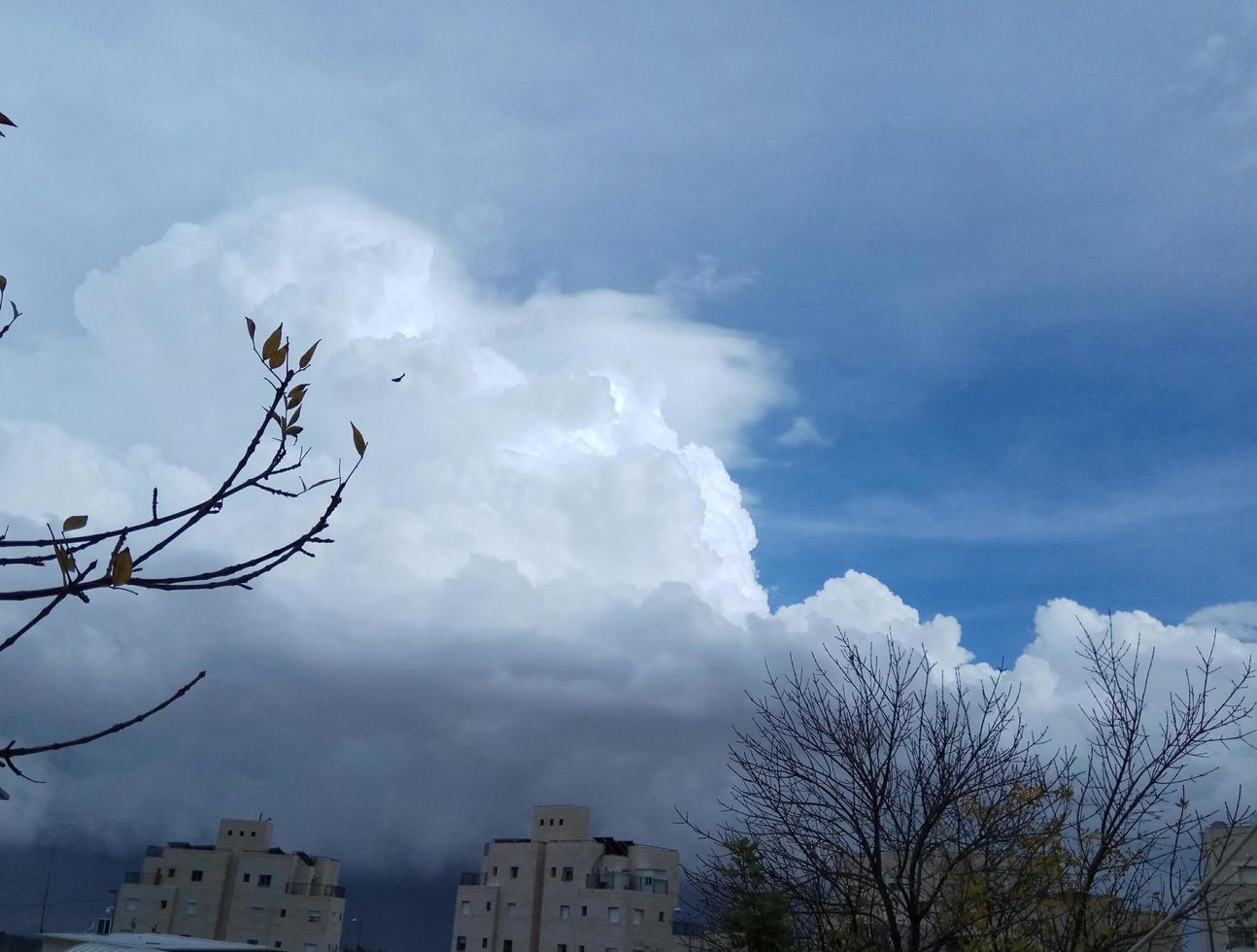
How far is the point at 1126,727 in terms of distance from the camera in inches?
535

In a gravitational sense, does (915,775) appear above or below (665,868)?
below

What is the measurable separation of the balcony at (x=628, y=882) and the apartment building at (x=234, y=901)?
2056cm

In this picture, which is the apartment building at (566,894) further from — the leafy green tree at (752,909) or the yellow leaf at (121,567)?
the yellow leaf at (121,567)

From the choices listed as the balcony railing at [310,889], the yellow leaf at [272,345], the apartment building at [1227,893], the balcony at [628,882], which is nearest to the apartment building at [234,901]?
the balcony railing at [310,889]

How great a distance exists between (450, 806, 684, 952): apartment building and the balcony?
49 millimetres

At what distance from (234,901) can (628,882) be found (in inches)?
1068

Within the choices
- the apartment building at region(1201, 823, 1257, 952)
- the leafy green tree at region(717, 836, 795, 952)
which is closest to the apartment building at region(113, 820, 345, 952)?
the apartment building at region(1201, 823, 1257, 952)

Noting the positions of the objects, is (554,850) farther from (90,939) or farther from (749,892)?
(749,892)

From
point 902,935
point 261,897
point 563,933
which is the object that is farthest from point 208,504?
point 261,897

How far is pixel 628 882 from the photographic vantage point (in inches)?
2249

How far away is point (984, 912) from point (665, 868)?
50.2m

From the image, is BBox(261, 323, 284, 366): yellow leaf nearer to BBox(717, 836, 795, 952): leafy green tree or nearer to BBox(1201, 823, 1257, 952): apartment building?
BBox(1201, 823, 1257, 952): apartment building

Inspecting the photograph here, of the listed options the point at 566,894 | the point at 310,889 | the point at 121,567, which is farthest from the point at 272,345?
the point at 310,889

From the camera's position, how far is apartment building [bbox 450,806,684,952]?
55844 mm
